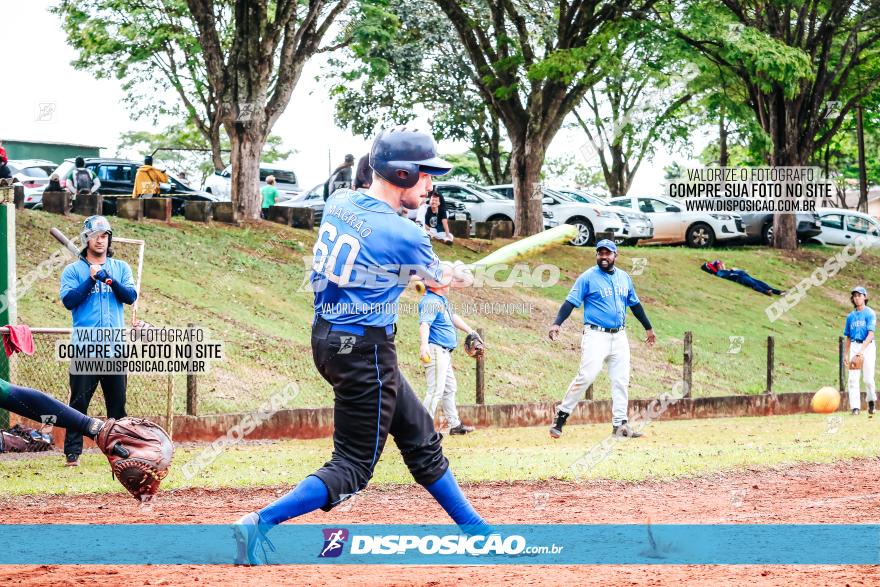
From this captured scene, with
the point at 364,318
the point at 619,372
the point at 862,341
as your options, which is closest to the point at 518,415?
the point at 619,372

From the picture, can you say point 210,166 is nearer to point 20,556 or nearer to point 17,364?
point 17,364

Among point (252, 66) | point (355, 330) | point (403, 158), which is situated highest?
point (252, 66)

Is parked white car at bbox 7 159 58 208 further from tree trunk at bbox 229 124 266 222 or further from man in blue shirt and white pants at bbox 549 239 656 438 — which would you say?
man in blue shirt and white pants at bbox 549 239 656 438

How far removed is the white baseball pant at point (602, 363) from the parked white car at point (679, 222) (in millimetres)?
22113

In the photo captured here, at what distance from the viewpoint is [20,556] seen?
21.4ft

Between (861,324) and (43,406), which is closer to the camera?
(43,406)

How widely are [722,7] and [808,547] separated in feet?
84.2

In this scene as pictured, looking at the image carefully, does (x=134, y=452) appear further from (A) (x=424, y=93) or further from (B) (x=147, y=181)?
(A) (x=424, y=93)

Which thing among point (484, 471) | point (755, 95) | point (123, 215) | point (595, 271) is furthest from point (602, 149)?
point (484, 471)

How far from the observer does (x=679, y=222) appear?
3597 centimetres

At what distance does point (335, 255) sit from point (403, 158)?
1.98ft

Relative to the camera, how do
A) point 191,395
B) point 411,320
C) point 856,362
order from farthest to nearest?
point 411,320, point 856,362, point 191,395

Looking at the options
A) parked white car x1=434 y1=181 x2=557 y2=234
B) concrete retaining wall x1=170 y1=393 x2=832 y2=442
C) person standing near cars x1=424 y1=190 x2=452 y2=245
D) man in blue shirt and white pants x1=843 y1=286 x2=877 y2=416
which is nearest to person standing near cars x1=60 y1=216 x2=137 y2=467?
concrete retaining wall x1=170 y1=393 x2=832 y2=442

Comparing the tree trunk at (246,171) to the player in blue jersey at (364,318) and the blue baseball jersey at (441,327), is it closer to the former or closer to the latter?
the blue baseball jersey at (441,327)
